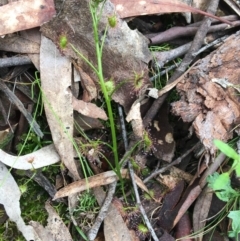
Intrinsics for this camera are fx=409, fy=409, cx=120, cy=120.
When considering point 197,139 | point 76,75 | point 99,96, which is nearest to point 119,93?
point 99,96

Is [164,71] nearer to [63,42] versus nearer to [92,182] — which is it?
[63,42]

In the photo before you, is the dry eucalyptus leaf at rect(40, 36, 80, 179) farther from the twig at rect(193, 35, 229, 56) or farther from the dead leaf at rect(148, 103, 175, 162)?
the twig at rect(193, 35, 229, 56)

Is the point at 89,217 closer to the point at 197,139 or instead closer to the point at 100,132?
the point at 100,132

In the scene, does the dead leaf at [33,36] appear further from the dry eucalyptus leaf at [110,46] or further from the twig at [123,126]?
the twig at [123,126]

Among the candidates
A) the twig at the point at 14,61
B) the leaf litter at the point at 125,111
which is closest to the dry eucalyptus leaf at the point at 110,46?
the leaf litter at the point at 125,111

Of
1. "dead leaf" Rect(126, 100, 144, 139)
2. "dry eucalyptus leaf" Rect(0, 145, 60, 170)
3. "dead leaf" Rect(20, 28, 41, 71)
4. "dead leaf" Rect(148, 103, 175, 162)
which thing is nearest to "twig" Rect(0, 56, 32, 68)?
"dead leaf" Rect(20, 28, 41, 71)

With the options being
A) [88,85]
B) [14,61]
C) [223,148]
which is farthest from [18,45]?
[223,148]
